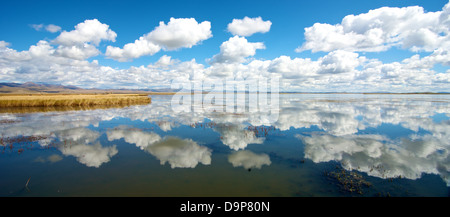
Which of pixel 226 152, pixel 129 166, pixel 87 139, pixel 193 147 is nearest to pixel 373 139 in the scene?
pixel 226 152

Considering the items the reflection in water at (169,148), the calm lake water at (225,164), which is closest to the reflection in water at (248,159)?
the calm lake water at (225,164)

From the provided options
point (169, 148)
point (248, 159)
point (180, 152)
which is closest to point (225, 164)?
point (248, 159)

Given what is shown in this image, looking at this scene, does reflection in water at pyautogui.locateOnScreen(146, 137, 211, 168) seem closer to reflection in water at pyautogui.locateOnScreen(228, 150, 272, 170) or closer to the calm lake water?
the calm lake water

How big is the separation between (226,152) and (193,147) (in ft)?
9.54

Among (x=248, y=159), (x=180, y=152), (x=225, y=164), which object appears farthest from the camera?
(x=180, y=152)

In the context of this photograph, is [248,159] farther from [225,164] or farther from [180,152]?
[180,152]

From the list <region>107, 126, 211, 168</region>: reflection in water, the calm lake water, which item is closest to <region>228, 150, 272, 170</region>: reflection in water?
the calm lake water

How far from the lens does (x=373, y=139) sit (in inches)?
681

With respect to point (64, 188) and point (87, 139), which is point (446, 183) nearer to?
point (64, 188)

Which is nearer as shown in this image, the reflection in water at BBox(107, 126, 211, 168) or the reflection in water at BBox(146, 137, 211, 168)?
the reflection in water at BBox(146, 137, 211, 168)

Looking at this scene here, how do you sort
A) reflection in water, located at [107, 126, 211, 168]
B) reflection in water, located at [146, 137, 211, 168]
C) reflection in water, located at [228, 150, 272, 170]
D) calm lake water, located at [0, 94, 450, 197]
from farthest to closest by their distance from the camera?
reflection in water, located at [107, 126, 211, 168] < reflection in water, located at [146, 137, 211, 168] < reflection in water, located at [228, 150, 272, 170] < calm lake water, located at [0, 94, 450, 197]

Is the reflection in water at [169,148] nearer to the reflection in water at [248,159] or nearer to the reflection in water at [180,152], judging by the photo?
the reflection in water at [180,152]

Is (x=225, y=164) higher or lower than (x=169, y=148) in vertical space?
lower

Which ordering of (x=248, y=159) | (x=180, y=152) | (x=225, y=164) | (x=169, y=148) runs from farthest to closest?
(x=169, y=148) → (x=180, y=152) → (x=248, y=159) → (x=225, y=164)
